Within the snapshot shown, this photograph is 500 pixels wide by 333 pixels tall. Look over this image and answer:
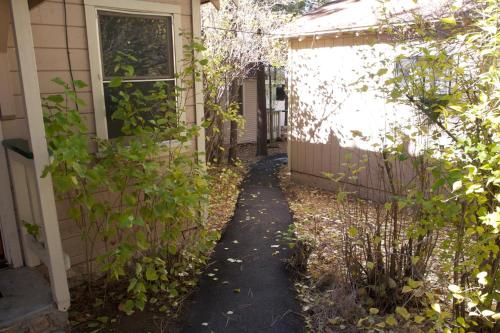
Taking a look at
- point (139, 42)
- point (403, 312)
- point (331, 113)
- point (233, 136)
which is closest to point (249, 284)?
point (403, 312)

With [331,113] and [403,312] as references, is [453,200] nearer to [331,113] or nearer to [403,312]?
[403,312]

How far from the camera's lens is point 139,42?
4.00 meters

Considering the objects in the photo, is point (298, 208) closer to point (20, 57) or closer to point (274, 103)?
point (20, 57)

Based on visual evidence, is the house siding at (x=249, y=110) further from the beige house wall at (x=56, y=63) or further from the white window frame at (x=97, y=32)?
the beige house wall at (x=56, y=63)

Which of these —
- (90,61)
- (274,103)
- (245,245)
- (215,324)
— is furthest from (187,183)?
(274,103)

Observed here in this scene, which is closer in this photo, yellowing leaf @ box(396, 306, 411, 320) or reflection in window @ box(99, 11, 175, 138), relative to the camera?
Answer: yellowing leaf @ box(396, 306, 411, 320)

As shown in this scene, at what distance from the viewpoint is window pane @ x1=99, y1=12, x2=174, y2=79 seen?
12.3 ft

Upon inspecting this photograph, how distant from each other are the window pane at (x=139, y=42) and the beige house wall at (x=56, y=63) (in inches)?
8.6

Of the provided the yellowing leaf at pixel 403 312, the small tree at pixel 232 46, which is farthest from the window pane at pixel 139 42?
the small tree at pixel 232 46

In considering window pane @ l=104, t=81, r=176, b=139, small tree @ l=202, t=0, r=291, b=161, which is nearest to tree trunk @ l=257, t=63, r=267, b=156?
small tree @ l=202, t=0, r=291, b=161

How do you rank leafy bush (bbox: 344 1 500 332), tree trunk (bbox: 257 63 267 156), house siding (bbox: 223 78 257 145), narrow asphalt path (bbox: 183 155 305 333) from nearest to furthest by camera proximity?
leafy bush (bbox: 344 1 500 332) < narrow asphalt path (bbox: 183 155 305 333) < tree trunk (bbox: 257 63 267 156) < house siding (bbox: 223 78 257 145)

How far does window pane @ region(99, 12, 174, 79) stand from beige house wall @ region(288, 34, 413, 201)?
3338 mm

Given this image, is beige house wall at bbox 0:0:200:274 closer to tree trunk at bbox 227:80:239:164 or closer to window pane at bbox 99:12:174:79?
window pane at bbox 99:12:174:79

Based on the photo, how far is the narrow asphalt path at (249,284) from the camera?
3.35m
